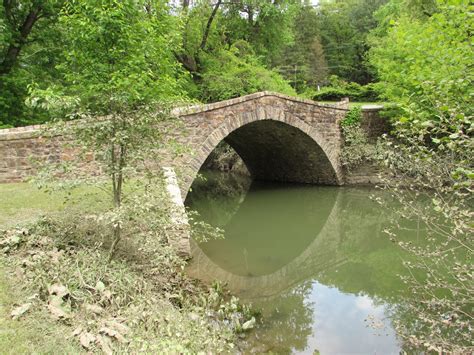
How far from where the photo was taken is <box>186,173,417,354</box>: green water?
4.23 m

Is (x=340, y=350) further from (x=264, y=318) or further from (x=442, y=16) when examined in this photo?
(x=442, y=16)

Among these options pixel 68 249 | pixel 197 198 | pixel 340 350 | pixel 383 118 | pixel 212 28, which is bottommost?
pixel 197 198

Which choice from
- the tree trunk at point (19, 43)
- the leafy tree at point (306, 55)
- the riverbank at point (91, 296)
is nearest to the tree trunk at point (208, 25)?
the tree trunk at point (19, 43)

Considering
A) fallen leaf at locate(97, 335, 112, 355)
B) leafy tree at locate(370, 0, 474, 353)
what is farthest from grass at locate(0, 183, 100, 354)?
leafy tree at locate(370, 0, 474, 353)

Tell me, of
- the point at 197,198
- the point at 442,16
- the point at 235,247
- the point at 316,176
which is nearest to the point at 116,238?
the point at 235,247

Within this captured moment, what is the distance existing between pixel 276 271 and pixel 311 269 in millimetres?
659

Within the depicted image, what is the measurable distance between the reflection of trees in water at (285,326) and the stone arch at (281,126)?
3.63m

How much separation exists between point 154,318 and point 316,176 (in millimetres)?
11618

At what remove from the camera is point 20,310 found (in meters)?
2.78

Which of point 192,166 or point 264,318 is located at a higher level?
point 192,166

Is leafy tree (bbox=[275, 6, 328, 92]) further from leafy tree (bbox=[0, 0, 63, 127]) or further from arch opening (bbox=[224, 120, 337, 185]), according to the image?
leafy tree (bbox=[0, 0, 63, 127])

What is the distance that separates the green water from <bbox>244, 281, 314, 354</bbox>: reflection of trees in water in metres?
0.01

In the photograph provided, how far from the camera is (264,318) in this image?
4.50 m

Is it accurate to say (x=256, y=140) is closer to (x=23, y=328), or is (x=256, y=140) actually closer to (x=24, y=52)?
(x=24, y=52)
